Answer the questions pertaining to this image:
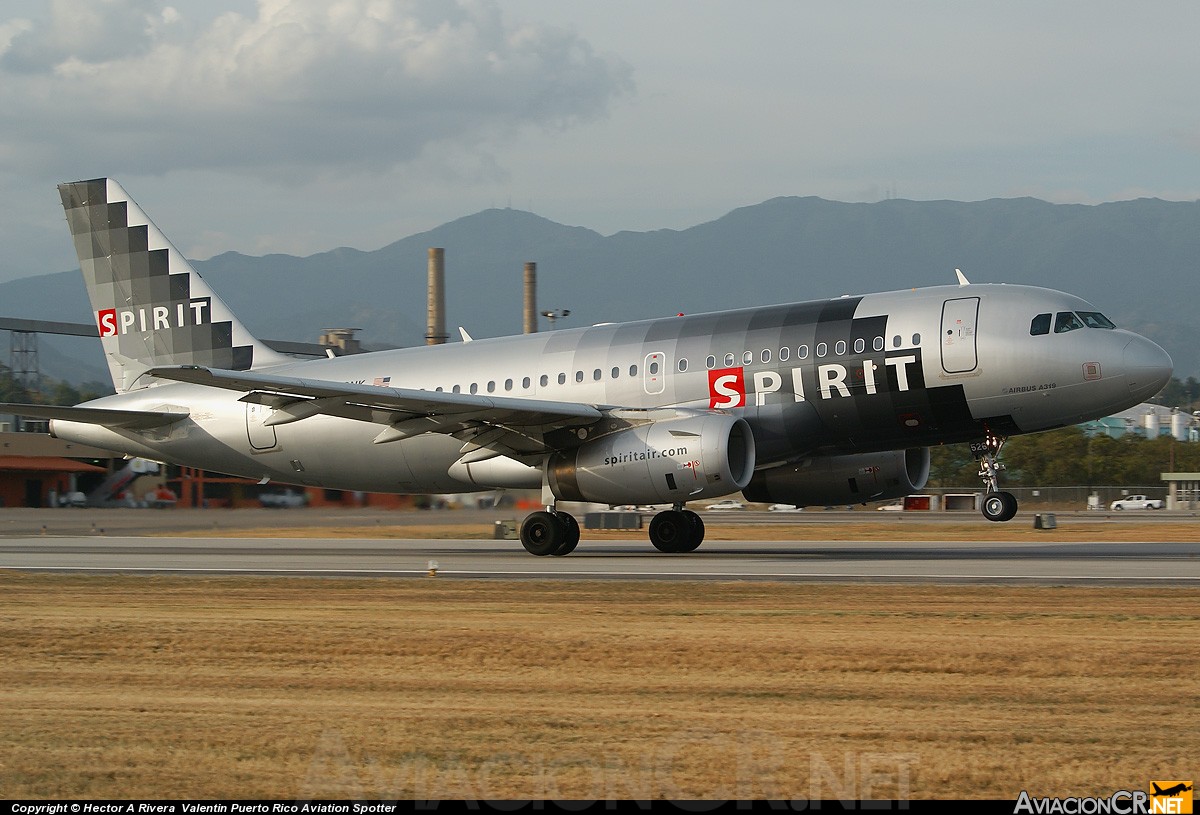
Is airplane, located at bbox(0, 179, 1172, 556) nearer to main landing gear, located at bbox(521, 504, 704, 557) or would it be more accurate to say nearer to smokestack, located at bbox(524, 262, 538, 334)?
main landing gear, located at bbox(521, 504, 704, 557)

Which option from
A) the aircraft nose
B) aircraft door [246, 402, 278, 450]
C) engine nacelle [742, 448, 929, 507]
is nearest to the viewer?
the aircraft nose

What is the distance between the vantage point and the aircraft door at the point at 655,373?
26000 mm

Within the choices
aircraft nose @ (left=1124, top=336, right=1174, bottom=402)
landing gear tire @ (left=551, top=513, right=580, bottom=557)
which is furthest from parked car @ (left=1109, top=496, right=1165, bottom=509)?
landing gear tire @ (left=551, top=513, right=580, bottom=557)

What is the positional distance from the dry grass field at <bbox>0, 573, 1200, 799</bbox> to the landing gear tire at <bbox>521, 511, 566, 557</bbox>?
894cm

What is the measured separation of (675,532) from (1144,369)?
9745 mm

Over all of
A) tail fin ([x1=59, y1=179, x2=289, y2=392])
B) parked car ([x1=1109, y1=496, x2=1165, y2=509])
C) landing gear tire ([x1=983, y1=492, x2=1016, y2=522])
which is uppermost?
tail fin ([x1=59, y1=179, x2=289, y2=392])

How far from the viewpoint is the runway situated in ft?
67.2

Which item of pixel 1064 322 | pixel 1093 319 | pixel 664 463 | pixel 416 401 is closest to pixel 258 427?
pixel 416 401

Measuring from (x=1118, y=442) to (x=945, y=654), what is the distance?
107 meters

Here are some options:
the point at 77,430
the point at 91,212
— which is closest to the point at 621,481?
the point at 77,430

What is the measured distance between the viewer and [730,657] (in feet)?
38.9

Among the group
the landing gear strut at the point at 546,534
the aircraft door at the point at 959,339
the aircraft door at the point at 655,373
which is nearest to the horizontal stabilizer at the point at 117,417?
the landing gear strut at the point at 546,534

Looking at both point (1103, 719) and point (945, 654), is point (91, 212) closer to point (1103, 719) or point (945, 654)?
point (945, 654)

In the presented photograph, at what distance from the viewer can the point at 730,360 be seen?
25469mm
